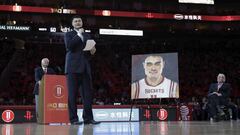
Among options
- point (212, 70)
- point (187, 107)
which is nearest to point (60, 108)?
point (187, 107)

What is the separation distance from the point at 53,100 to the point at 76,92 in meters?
1.34

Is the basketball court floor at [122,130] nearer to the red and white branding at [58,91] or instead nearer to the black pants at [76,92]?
the black pants at [76,92]

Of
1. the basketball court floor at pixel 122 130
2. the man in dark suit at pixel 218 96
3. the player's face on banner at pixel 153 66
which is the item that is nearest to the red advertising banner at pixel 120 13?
the player's face on banner at pixel 153 66

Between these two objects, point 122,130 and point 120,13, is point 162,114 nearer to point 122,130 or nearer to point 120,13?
point 122,130

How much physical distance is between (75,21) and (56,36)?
16.3 meters

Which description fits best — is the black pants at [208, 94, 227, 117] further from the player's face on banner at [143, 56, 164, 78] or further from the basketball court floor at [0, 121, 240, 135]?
the basketball court floor at [0, 121, 240, 135]

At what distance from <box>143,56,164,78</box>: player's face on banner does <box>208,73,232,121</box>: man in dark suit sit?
A: 5.25 ft

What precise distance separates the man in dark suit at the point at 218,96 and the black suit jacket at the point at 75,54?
5491 mm

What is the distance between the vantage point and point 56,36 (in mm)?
21828

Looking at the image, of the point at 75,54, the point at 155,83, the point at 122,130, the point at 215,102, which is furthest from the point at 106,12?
the point at 122,130

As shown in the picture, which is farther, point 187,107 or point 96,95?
point 96,95

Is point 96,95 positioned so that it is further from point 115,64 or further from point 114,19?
point 114,19

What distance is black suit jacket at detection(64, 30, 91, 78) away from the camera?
562 centimetres

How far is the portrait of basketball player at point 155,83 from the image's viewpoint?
37.7 ft
